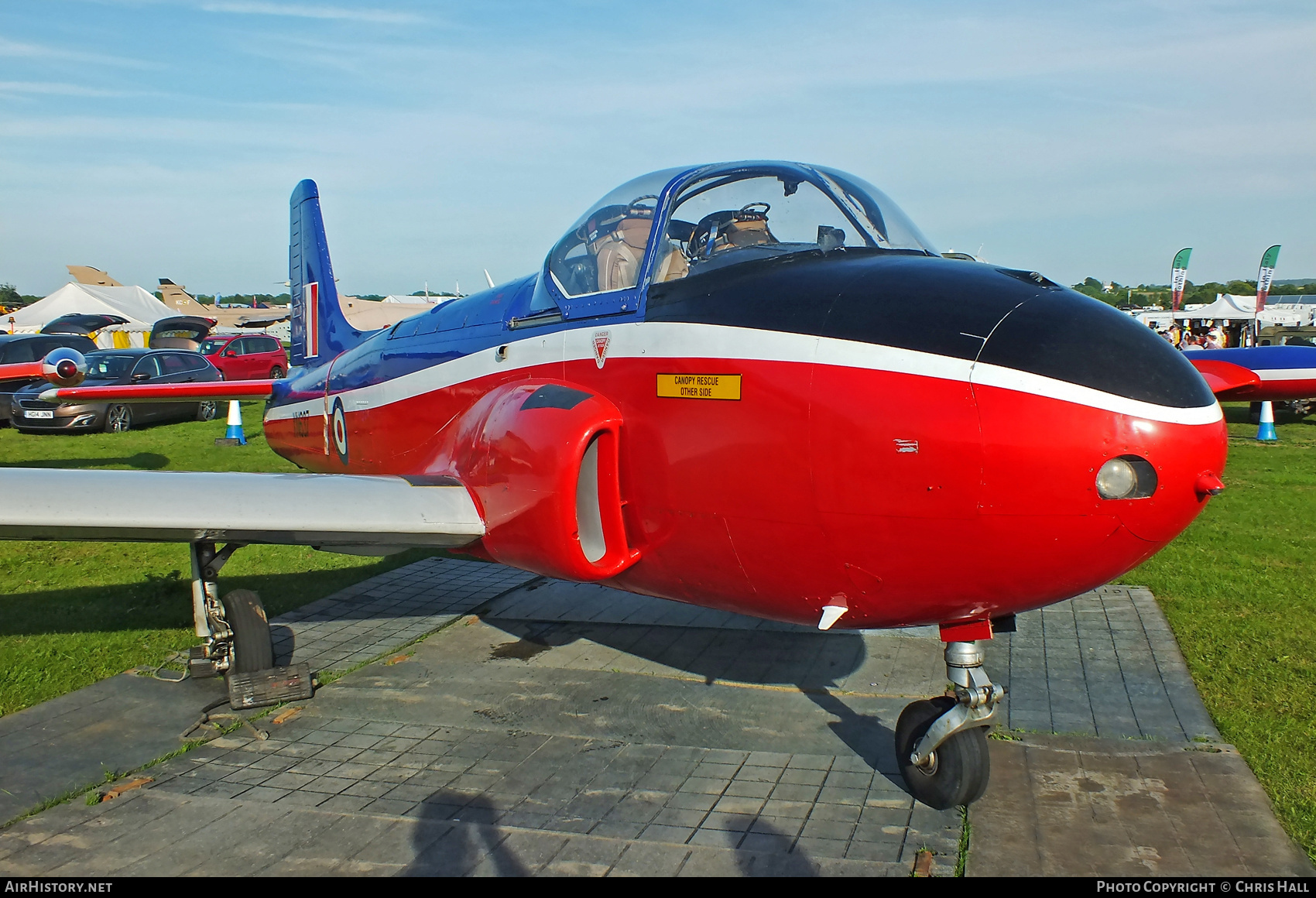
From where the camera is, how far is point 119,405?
18.8 meters

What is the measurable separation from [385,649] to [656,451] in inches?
134

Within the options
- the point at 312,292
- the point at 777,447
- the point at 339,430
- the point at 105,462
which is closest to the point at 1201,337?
the point at 312,292

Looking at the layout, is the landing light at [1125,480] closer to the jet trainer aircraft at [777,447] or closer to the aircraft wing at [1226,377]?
the jet trainer aircraft at [777,447]

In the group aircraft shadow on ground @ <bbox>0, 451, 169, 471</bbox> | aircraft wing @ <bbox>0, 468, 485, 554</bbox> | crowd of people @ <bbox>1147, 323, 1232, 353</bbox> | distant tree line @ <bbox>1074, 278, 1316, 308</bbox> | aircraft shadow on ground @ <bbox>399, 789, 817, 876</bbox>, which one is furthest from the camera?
distant tree line @ <bbox>1074, 278, 1316, 308</bbox>

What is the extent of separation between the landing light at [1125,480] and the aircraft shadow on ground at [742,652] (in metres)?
2.38

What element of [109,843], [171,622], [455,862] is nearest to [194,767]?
[109,843]

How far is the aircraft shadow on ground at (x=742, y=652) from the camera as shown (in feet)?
18.3

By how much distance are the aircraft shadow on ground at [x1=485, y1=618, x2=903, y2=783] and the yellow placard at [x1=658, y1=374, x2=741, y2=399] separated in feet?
7.28

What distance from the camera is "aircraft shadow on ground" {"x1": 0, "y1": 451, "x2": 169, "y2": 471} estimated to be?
14164 mm

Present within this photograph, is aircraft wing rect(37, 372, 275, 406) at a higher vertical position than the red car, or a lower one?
higher

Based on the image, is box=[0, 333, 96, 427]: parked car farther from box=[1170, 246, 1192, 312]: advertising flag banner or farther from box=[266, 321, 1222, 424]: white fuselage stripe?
box=[1170, 246, 1192, 312]: advertising flag banner

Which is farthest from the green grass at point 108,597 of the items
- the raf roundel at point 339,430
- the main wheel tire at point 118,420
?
the main wheel tire at point 118,420

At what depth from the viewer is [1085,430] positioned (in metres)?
3.06

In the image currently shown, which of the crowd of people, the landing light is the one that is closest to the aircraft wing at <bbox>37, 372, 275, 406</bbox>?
the landing light
